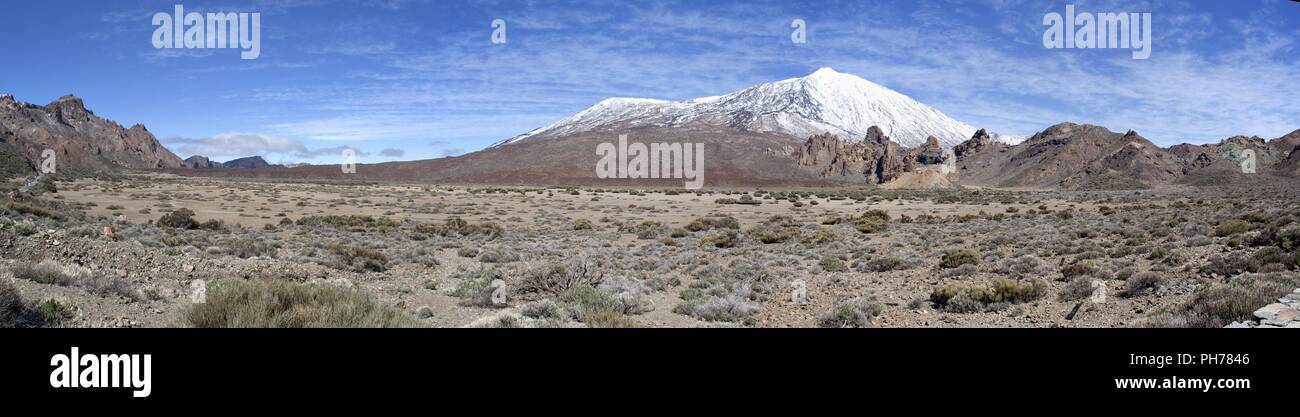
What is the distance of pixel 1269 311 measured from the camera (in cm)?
540

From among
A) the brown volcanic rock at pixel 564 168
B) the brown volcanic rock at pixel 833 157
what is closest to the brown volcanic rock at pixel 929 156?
the brown volcanic rock at pixel 833 157

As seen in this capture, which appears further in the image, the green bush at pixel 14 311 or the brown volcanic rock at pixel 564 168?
the brown volcanic rock at pixel 564 168

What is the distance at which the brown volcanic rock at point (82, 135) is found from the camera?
10781 centimetres

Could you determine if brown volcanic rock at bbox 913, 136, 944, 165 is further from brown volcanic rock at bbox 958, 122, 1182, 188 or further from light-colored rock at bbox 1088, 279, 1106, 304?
light-colored rock at bbox 1088, 279, 1106, 304

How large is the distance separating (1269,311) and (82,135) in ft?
631

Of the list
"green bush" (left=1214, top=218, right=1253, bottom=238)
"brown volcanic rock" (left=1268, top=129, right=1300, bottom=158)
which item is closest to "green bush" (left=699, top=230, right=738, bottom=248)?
"green bush" (left=1214, top=218, right=1253, bottom=238)

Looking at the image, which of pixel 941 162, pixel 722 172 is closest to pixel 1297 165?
pixel 941 162

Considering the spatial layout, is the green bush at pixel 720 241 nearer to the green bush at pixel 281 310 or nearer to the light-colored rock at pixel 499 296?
the light-colored rock at pixel 499 296

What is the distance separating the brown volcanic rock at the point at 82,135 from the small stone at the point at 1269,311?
444ft

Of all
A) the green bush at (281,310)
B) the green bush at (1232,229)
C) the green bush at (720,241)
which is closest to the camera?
the green bush at (281,310)

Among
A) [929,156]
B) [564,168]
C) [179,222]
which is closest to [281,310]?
[179,222]
